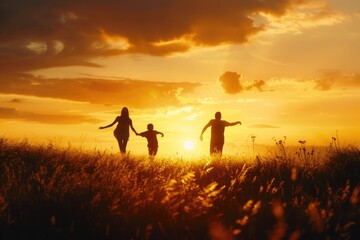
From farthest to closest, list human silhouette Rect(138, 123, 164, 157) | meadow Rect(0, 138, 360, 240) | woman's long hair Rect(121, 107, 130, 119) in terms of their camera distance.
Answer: woman's long hair Rect(121, 107, 130, 119) < human silhouette Rect(138, 123, 164, 157) < meadow Rect(0, 138, 360, 240)

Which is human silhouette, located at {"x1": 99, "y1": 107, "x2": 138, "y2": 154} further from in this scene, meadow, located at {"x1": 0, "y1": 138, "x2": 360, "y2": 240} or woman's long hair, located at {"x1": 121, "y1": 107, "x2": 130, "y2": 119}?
meadow, located at {"x1": 0, "y1": 138, "x2": 360, "y2": 240}

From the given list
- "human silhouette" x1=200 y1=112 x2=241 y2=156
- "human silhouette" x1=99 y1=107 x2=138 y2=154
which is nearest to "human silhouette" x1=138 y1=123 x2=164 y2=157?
"human silhouette" x1=99 y1=107 x2=138 y2=154

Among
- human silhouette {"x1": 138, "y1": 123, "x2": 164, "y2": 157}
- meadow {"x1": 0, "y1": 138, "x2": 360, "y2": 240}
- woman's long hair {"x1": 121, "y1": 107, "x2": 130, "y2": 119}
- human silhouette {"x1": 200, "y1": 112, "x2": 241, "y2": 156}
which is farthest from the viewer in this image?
woman's long hair {"x1": 121, "y1": 107, "x2": 130, "y2": 119}

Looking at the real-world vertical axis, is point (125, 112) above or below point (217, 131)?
above

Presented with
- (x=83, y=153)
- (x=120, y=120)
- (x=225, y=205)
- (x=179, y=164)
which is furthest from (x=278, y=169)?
(x=120, y=120)

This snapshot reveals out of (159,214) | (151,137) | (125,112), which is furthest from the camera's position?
(125,112)

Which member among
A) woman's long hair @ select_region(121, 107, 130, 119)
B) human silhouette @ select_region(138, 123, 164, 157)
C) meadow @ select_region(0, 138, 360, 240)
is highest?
woman's long hair @ select_region(121, 107, 130, 119)

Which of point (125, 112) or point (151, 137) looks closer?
point (151, 137)

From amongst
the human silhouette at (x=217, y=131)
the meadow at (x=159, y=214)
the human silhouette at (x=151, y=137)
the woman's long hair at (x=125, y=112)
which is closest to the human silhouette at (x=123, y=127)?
the woman's long hair at (x=125, y=112)

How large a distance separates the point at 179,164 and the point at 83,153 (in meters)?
3.38

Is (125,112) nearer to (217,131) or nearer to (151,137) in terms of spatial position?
(151,137)

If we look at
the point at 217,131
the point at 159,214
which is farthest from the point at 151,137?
the point at 159,214

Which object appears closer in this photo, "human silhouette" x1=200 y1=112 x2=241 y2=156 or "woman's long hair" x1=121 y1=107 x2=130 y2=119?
"human silhouette" x1=200 y1=112 x2=241 y2=156

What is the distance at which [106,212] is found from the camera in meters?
5.77
